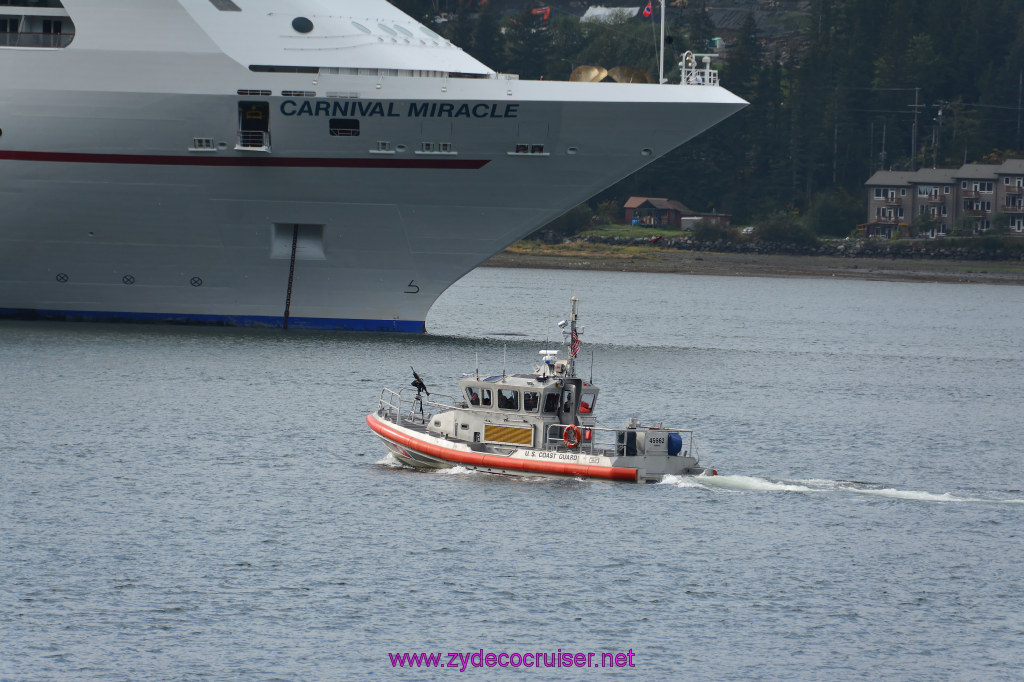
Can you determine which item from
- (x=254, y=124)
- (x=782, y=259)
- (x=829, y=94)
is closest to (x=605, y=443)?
(x=254, y=124)

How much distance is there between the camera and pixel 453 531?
37.2 meters

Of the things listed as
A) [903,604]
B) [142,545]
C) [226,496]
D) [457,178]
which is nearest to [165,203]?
[457,178]

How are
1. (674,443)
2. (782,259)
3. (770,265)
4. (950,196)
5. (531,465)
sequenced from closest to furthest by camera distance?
(531,465)
(674,443)
(770,265)
(782,259)
(950,196)

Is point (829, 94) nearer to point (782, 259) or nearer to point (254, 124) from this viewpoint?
point (782, 259)

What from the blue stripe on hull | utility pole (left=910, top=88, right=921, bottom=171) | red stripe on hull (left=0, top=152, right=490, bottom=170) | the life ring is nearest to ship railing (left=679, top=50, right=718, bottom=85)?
red stripe on hull (left=0, top=152, right=490, bottom=170)

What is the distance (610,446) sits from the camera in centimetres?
4522

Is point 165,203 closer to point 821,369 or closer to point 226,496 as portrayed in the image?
point 226,496

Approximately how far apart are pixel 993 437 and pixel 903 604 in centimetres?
2279

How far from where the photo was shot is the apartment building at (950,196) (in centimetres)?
16750

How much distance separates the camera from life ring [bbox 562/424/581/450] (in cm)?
4109

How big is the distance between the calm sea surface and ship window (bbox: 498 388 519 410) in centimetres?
194

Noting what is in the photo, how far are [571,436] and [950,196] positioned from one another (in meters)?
136

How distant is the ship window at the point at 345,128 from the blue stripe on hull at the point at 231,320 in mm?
7862

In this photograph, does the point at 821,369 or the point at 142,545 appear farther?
the point at 821,369
